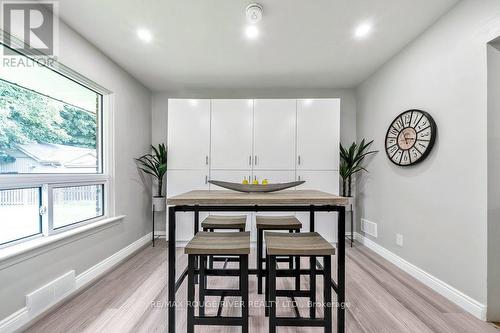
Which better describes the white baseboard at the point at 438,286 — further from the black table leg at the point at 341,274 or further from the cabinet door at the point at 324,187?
the black table leg at the point at 341,274

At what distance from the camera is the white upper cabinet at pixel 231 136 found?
11.3 ft

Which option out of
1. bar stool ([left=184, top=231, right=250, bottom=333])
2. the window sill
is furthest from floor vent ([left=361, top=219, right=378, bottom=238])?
the window sill

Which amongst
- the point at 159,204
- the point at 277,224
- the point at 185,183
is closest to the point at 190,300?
the point at 277,224

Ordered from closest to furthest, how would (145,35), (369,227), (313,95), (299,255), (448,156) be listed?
(299,255), (448,156), (145,35), (369,227), (313,95)

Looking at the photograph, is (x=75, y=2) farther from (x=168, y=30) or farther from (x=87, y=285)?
(x=87, y=285)

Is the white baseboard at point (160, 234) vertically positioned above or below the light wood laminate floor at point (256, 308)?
above

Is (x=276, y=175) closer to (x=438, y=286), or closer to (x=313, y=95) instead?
(x=313, y=95)

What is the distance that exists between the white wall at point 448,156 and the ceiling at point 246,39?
0.26m

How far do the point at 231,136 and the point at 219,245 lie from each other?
226 cm

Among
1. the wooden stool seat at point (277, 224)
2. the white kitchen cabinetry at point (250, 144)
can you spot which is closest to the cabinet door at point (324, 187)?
the white kitchen cabinetry at point (250, 144)

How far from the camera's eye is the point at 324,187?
348 cm

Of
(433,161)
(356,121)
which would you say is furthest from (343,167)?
(433,161)

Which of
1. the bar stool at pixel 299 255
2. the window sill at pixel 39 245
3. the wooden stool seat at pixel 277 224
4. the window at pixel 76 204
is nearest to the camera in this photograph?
the bar stool at pixel 299 255

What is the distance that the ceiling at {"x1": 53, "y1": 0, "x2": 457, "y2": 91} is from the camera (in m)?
1.95
